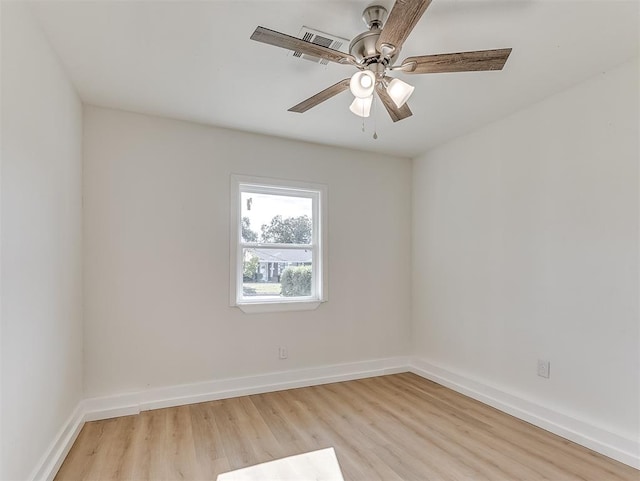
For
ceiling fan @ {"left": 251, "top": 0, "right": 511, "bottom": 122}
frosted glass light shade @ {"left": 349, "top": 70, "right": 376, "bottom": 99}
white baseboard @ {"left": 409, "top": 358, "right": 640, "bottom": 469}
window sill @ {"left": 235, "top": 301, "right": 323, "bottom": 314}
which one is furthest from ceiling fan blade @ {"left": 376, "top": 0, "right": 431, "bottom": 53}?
white baseboard @ {"left": 409, "top": 358, "right": 640, "bottom": 469}

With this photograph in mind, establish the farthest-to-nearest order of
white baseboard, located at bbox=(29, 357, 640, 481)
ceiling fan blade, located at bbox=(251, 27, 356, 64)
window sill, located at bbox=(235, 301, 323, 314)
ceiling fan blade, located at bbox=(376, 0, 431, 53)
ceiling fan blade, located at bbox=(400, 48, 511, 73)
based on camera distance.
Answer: window sill, located at bbox=(235, 301, 323, 314) < white baseboard, located at bbox=(29, 357, 640, 481) < ceiling fan blade, located at bbox=(400, 48, 511, 73) < ceiling fan blade, located at bbox=(251, 27, 356, 64) < ceiling fan blade, located at bbox=(376, 0, 431, 53)

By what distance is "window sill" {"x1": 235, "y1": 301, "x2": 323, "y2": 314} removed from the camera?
336 cm

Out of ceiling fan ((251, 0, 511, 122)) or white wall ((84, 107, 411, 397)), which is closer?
ceiling fan ((251, 0, 511, 122))

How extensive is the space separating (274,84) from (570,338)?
276 centimetres

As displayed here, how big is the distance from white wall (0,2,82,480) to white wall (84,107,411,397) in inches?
13.1

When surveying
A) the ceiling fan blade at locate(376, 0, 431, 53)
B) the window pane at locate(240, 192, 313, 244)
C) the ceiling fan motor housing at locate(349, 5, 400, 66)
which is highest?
the ceiling fan motor housing at locate(349, 5, 400, 66)

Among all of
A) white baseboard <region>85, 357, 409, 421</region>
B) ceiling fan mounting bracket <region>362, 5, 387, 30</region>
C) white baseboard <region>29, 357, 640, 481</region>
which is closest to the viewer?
ceiling fan mounting bracket <region>362, 5, 387, 30</region>

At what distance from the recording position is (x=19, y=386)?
166 centimetres

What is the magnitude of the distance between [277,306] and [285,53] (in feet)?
7.30

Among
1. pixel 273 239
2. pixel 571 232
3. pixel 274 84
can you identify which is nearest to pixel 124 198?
pixel 273 239

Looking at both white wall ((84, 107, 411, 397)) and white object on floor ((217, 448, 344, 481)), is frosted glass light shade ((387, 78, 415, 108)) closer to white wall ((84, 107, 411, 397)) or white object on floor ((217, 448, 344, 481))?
white wall ((84, 107, 411, 397))

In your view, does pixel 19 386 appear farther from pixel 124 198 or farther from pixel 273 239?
pixel 273 239

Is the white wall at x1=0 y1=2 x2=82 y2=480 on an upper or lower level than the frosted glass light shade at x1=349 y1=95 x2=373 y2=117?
lower

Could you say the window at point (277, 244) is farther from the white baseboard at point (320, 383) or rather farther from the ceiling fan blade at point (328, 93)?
the ceiling fan blade at point (328, 93)
